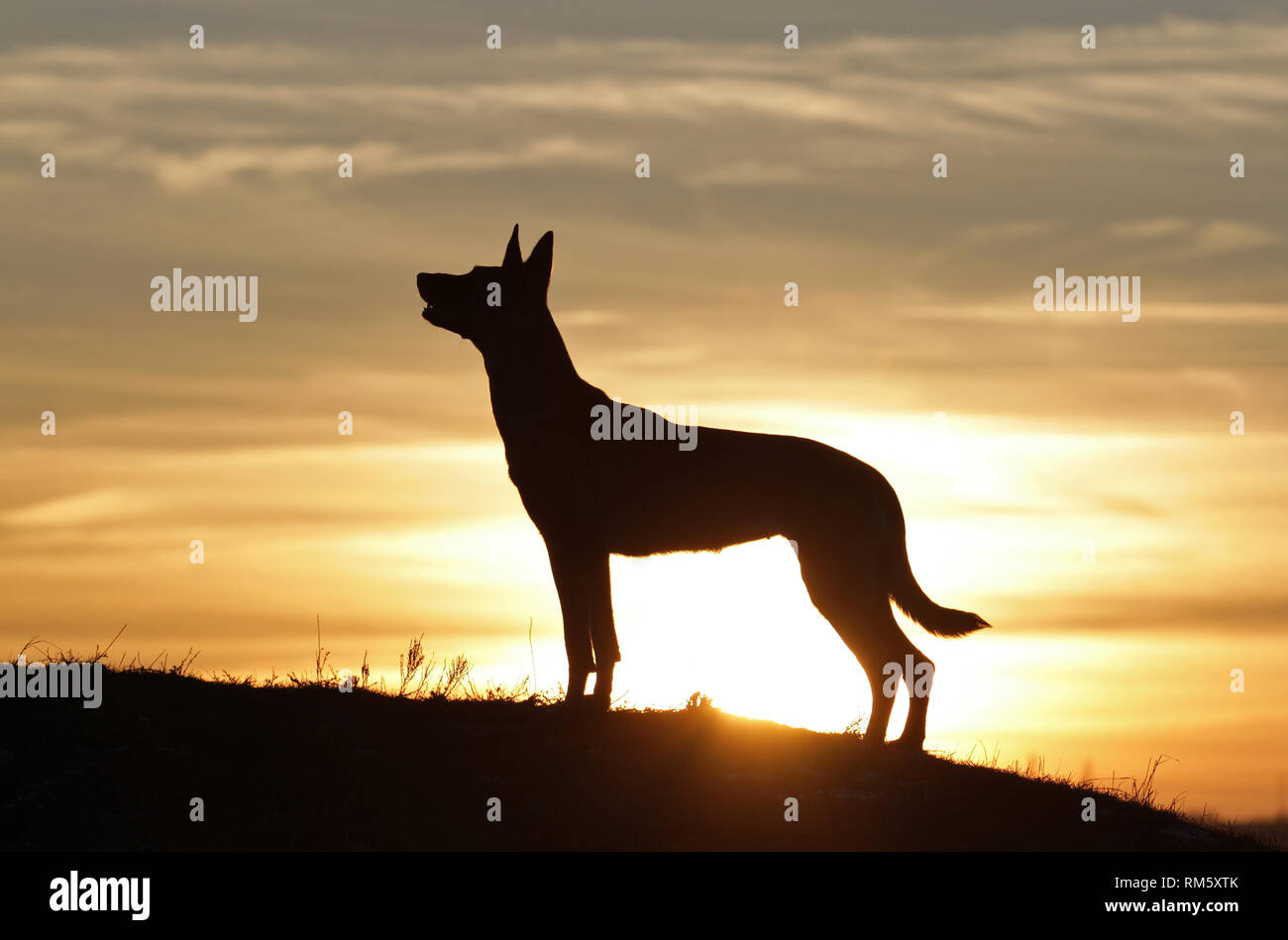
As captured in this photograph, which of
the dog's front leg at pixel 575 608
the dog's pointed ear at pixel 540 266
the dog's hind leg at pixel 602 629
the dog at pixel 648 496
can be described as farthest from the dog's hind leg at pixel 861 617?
the dog's pointed ear at pixel 540 266

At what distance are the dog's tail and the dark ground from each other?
1.08 metres

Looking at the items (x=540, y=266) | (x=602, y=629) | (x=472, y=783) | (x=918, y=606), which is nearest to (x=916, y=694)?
(x=918, y=606)

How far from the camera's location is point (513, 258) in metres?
11.1

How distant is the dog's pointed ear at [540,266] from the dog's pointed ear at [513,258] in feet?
0.16

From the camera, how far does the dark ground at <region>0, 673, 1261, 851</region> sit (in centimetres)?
908

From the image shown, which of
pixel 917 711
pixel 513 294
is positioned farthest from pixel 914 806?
pixel 513 294

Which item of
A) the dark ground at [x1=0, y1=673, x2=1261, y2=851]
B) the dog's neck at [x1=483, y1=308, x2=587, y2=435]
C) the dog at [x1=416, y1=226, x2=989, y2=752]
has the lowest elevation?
the dark ground at [x1=0, y1=673, x2=1261, y2=851]

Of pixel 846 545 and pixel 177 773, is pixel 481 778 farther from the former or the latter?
pixel 846 545

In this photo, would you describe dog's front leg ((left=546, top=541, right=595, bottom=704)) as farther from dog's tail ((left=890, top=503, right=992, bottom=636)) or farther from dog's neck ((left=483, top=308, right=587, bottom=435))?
dog's tail ((left=890, top=503, right=992, bottom=636))

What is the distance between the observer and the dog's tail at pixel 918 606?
11312 mm

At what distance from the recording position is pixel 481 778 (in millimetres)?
9766

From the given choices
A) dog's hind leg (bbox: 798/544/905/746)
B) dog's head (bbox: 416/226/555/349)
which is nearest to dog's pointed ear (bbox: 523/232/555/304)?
dog's head (bbox: 416/226/555/349)

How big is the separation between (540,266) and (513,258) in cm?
22
